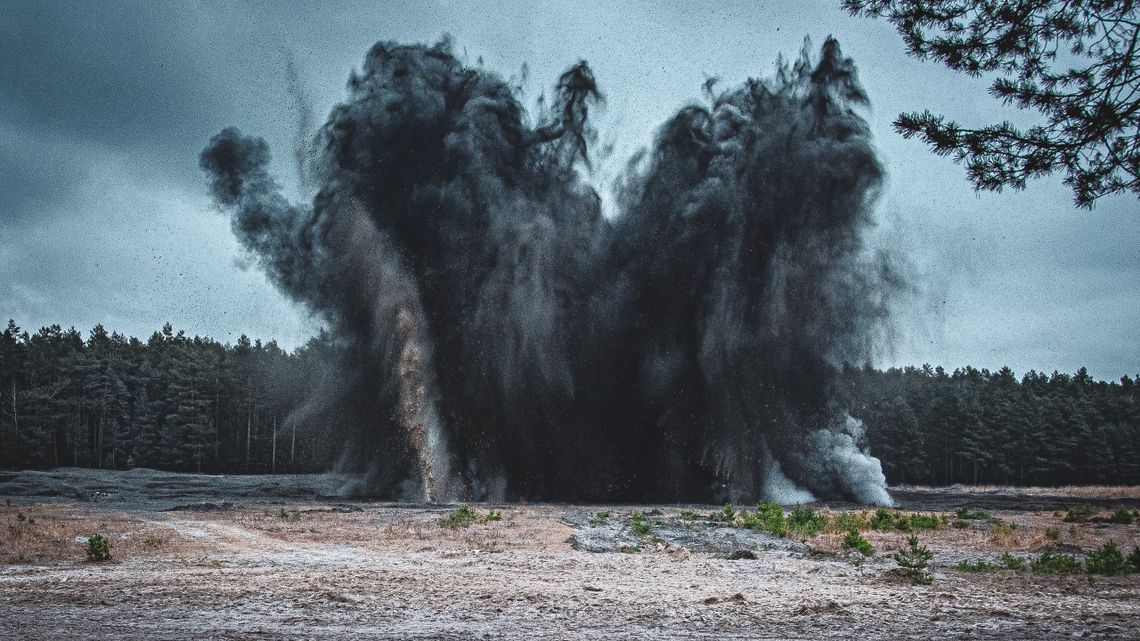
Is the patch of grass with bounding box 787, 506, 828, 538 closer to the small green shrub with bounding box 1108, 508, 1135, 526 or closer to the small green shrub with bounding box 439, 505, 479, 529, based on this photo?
the small green shrub with bounding box 439, 505, 479, 529

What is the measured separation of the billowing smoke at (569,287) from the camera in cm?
4762

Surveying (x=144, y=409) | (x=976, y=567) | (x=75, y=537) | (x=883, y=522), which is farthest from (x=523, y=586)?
(x=144, y=409)

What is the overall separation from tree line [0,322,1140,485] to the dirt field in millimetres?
64398

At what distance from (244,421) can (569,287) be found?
6211 cm

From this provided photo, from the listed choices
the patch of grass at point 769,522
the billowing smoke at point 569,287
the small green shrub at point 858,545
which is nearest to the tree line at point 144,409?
the billowing smoke at point 569,287

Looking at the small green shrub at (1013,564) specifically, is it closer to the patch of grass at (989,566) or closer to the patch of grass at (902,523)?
the patch of grass at (989,566)

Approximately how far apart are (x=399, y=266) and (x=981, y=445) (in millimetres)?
78323

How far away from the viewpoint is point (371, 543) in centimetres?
2031

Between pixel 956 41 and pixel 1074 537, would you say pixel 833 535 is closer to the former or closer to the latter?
pixel 1074 537

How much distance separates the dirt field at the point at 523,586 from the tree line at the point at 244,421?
2535 inches

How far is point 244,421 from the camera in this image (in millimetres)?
98125

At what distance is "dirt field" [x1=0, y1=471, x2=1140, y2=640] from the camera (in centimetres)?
953

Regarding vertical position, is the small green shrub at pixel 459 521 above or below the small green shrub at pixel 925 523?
above

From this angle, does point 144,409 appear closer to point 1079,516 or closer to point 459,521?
point 459,521
